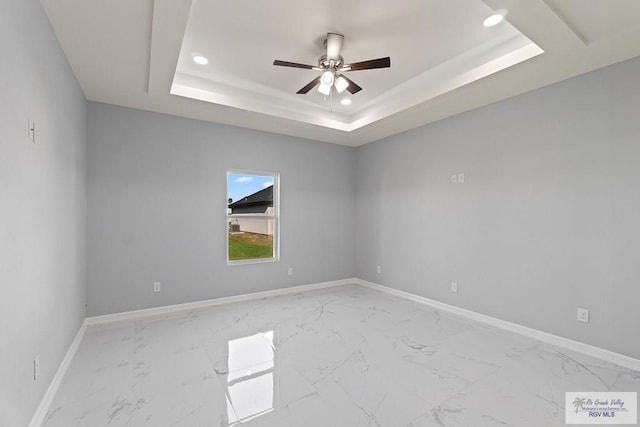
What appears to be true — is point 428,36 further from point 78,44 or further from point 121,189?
point 121,189

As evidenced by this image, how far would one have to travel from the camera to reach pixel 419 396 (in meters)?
2.11

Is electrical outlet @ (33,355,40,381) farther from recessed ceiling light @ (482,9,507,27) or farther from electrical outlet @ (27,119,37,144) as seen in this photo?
recessed ceiling light @ (482,9,507,27)

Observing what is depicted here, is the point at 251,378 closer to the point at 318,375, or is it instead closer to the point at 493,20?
the point at 318,375

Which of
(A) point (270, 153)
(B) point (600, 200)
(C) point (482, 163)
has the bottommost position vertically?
(B) point (600, 200)

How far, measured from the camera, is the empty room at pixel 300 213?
1.93 metres

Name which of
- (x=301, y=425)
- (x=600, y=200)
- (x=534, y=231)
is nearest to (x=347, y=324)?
(x=301, y=425)

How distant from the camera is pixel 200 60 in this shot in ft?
10.1

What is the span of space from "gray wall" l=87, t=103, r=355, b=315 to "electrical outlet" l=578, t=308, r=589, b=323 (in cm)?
347

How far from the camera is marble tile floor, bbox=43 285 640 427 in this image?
75.1 inches

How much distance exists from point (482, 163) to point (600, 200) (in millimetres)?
1199

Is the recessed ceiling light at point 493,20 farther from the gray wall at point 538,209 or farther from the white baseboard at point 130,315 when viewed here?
the white baseboard at point 130,315

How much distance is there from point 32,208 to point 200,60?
2.08m

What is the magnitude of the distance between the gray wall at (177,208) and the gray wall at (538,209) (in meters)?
1.81

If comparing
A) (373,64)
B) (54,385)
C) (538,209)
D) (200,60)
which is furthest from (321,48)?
(54,385)
